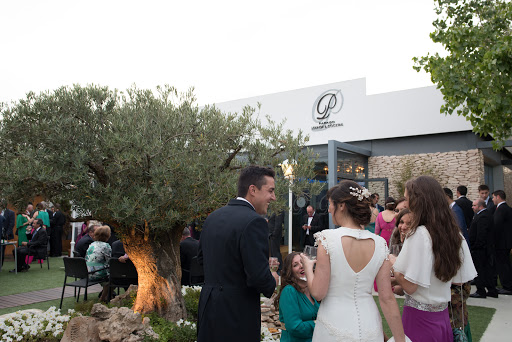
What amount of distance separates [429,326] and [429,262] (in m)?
0.48

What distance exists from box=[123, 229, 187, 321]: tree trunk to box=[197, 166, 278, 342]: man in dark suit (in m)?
2.60

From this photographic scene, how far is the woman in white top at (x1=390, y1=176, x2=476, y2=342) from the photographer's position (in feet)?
8.48

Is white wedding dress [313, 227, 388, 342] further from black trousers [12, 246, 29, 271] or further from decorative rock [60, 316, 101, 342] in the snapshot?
black trousers [12, 246, 29, 271]

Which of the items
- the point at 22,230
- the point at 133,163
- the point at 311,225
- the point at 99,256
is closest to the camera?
the point at 133,163

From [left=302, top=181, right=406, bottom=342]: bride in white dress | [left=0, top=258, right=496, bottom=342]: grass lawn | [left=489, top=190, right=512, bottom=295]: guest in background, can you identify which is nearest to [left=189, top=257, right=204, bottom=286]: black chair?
[left=0, top=258, right=496, bottom=342]: grass lawn

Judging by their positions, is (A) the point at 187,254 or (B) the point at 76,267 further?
(A) the point at 187,254

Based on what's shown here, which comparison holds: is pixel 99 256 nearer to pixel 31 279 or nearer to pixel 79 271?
pixel 79 271

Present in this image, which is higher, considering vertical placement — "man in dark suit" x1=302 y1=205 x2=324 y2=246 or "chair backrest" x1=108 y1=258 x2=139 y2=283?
"man in dark suit" x1=302 y1=205 x2=324 y2=246

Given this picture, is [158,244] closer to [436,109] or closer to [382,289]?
[382,289]

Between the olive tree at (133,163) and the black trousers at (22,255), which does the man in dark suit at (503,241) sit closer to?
the olive tree at (133,163)

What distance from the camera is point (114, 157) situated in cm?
403

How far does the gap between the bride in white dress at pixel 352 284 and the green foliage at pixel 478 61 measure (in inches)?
332

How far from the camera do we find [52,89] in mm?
4484

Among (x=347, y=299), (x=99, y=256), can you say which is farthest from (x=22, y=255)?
(x=347, y=299)
